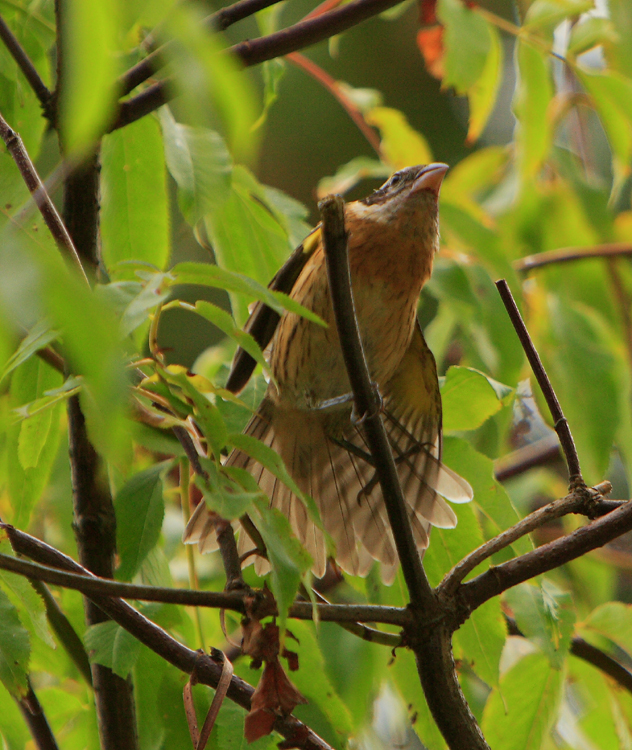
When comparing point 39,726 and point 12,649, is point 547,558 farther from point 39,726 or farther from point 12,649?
point 39,726

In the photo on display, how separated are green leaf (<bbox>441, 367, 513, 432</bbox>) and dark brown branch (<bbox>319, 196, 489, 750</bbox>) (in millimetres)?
536

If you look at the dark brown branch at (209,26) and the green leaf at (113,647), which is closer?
the green leaf at (113,647)

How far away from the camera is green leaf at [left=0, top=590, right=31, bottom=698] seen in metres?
1.15

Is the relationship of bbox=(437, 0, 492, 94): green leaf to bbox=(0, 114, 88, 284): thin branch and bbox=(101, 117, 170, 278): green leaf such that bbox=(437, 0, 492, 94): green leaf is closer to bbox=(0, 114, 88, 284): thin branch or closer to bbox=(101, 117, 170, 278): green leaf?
bbox=(101, 117, 170, 278): green leaf

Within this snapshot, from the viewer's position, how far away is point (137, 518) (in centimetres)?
154

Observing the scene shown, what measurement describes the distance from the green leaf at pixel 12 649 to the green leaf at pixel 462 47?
5.11 ft

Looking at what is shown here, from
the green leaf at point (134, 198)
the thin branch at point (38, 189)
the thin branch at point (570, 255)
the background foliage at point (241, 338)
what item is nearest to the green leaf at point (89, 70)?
the background foliage at point (241, 338)

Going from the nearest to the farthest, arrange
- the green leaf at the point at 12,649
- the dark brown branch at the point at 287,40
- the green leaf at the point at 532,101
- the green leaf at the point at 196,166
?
the green leaf at the point at 12,649, the green leaf at the point at 196,166, the dark brown branch at the point at 287,40, the green leaf at the point at 532,101

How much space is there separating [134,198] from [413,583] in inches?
41.2

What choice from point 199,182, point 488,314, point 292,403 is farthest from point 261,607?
point 292,403

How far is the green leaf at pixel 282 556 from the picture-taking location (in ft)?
3.26

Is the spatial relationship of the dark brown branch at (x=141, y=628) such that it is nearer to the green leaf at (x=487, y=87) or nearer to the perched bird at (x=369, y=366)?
the perched bird at (x=369, y=366)

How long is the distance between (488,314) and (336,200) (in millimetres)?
995

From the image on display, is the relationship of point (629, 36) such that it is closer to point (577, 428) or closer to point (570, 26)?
point (570, 26)
